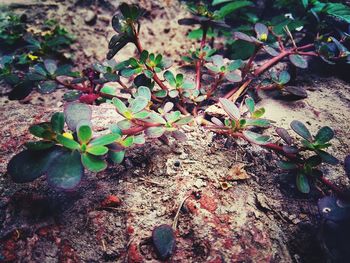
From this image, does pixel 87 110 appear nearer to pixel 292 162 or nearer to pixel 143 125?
pixel 143 125

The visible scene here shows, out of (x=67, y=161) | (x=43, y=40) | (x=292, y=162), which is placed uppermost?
(x=67, y=161)

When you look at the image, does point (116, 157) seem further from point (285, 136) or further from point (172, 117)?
point (285, 136)

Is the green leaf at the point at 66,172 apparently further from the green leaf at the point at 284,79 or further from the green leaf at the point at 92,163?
the green leaf at the point at 284,79

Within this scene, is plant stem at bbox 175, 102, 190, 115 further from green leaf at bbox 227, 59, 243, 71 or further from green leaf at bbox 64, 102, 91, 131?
green leaf at bbox 64, 102, 91, 131

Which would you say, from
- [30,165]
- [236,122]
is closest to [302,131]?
[236,122]

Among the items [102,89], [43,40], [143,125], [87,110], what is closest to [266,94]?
[143,125]

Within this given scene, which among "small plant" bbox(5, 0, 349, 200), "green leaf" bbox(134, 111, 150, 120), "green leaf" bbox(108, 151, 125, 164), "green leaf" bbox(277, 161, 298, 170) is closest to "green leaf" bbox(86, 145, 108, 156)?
"small plant" bbox(5, 0, 349, 200)

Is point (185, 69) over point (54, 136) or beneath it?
beneath
